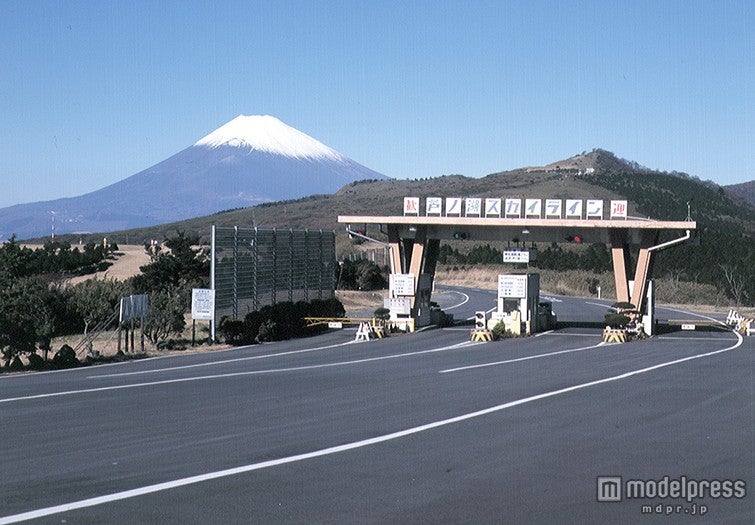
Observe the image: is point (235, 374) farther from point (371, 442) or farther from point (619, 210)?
point (619, 210)

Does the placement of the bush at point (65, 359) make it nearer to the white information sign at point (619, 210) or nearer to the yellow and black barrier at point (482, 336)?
the yellow and black barrier at point (482, 336)

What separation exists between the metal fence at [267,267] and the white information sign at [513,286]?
8828mm

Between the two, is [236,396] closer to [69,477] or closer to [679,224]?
[69,477]

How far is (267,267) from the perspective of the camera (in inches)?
1612

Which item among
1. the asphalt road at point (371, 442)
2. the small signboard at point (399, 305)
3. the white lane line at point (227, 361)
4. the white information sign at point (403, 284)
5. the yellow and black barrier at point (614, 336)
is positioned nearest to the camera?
the asphalt road at point (371, 442)

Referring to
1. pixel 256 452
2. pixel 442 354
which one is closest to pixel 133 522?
pixel 256 452

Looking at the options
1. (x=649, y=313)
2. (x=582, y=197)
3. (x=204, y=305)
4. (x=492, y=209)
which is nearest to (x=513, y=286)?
(x=492, y=209)

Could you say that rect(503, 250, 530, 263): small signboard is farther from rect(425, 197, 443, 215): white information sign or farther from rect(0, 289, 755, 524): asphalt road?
rect(0, 289, 755, 524): asphalt road

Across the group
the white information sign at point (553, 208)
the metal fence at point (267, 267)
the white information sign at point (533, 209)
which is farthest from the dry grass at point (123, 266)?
the white information sign at point (553, 208)

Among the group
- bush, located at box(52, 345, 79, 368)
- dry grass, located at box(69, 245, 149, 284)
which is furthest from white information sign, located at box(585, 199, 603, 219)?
dry grass, located at box(69, 245, 149, 284)

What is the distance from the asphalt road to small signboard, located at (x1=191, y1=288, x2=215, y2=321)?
7.94 meters

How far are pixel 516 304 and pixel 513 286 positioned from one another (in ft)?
3.93

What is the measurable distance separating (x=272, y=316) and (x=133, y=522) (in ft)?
94.2

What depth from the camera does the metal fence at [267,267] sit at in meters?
37.2
